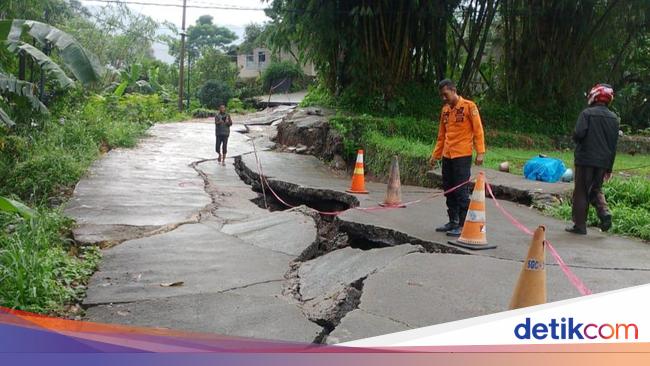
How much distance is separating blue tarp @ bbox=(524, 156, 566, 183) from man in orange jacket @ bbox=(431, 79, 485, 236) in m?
4.21

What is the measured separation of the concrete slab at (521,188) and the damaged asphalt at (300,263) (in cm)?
34

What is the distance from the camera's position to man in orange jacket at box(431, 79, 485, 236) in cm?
612

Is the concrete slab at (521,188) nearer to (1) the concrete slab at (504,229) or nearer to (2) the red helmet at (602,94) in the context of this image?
(1) the concrete slab at (504,229)

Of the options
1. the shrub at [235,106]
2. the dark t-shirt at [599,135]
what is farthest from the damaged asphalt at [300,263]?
the shrub at [235,106]

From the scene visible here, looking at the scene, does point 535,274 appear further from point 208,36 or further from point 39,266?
point 208,36

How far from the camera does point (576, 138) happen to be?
6.46m

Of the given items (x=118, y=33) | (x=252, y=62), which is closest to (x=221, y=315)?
(x=118, y=33)

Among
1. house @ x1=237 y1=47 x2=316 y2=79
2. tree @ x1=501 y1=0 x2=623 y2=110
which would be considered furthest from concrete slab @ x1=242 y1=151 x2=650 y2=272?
house @ x1=237 y1=47 x2=316 y2=79

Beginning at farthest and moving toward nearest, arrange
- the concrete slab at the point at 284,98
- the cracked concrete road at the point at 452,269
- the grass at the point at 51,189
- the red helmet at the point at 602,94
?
the concrete slab at the point at 284,98 → the red helmet at the point at 602,94 → the grass at the point at 51,189 → the cracked concrete road at the point at 452,269

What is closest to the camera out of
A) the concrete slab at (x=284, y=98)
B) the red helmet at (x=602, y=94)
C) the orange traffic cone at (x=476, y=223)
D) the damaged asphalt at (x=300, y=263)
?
the damaged asphalt at (x=300, y=263)

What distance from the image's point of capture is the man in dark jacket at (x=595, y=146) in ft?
20.8

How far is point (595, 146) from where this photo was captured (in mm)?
6359

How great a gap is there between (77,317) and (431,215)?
4603mm

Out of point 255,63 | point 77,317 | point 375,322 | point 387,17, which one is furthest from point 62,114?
point 255,63
